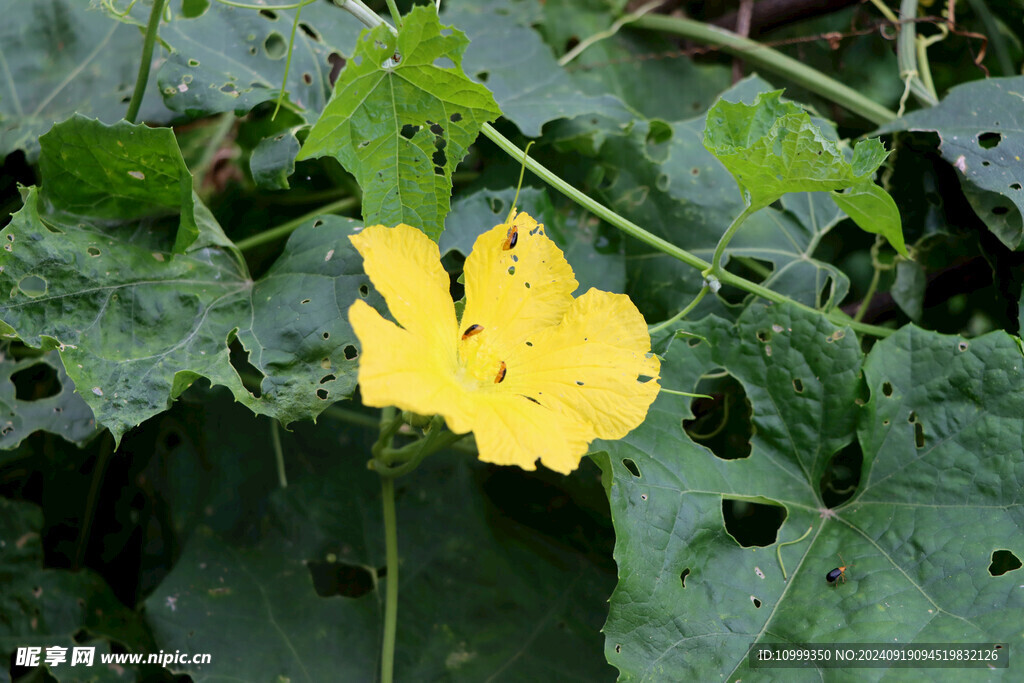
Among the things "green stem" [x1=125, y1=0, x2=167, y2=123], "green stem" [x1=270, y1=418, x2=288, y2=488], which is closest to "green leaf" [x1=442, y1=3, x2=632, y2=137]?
"green stem" [x1=125, y1=0, x2=167, y2=123]

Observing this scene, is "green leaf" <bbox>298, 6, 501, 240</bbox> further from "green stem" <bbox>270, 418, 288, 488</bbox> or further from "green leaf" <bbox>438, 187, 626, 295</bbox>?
"green stem" <bbox>270, 418, 288, 488</bbox>

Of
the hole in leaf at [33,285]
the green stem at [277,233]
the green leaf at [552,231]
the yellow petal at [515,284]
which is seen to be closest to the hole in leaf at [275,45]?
the green stem at [277,233]

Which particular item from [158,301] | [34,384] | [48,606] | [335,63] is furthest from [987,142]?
[48,606]

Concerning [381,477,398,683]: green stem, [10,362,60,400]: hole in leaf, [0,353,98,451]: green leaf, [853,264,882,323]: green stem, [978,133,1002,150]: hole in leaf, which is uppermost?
[978,133,1002,150]: hole in leaf

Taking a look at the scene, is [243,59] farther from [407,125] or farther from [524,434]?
[524,434]

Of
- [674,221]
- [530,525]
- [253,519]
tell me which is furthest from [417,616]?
[674,221]

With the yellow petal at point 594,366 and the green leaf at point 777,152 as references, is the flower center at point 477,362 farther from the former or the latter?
the green leaf at point 777,152
